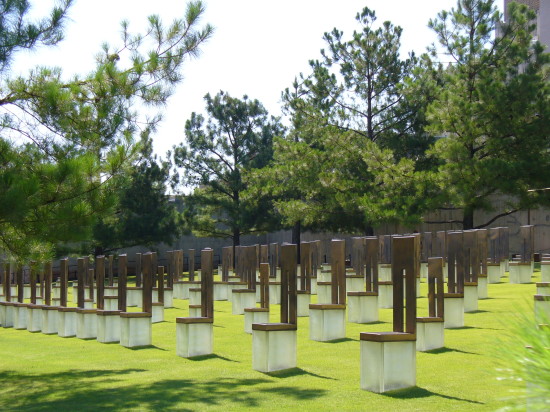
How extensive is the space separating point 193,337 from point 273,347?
5.84 feet

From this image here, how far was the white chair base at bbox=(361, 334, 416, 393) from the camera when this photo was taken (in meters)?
7.20

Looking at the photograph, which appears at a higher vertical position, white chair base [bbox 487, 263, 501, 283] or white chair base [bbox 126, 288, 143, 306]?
white chair base [bbox 487, 263, 501, 283]

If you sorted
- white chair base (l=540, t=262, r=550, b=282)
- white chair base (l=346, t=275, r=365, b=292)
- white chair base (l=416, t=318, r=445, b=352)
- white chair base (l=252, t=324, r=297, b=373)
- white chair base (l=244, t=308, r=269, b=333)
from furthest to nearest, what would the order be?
white chair base (l=346, t=275, r=365, b=292), white chair base (l=540, t=262, r=550, b=282), white chair base (l=244, t=308, r=269, b=333), white chair base (l=416, t=318, r=445, b=352), white chair base (l=252, t=324, r=297, b=373)

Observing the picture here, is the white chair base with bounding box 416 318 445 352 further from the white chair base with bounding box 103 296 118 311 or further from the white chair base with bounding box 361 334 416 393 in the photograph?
the white chair base with bounding box 103 296 118 311

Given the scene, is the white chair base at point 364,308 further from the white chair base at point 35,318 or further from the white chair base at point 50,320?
the white chair base at point 35,318

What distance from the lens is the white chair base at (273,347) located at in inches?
339

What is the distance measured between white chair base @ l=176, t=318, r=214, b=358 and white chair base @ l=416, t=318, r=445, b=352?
9.08 feet

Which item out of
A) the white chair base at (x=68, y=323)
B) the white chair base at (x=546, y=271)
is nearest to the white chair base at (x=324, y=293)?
the white chair base at (x=546, y=271)

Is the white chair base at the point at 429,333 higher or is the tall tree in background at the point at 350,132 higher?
the tall tree in background at the point at 350,132

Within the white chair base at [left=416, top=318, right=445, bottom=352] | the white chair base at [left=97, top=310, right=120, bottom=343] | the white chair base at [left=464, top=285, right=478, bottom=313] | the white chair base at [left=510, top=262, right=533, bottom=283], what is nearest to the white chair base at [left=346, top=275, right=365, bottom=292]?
the white chair base at [left=464, top=285, right=478, bottom=313]

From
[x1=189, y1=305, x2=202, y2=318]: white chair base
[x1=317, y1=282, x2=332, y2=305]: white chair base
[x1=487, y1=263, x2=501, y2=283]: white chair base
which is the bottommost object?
[x1=189, y1=305, x2=202, y2=318]: white chair base

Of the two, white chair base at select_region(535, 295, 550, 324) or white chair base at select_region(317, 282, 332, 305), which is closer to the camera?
white chair base at select_region(535, 295, 550, 324)

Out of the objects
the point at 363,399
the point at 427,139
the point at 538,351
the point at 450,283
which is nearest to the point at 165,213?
the point at 427,139

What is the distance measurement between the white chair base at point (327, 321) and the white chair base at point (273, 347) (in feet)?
5.83
